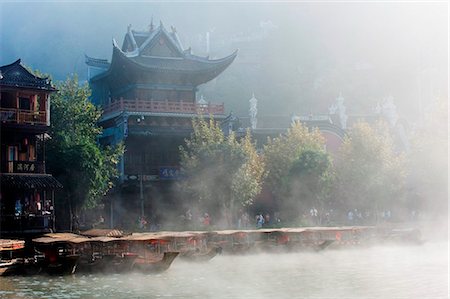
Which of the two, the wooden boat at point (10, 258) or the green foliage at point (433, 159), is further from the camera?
the green foliage at point (433, 159)

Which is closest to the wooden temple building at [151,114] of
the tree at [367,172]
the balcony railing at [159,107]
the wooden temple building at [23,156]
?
the balcony railing at [159,107]

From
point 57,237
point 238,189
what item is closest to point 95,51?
point 238,189

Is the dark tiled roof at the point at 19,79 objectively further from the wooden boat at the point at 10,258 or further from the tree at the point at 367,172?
the tree at the point at 367,172

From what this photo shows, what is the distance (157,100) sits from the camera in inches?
1785

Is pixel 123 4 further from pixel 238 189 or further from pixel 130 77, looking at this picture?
pixel 238 189

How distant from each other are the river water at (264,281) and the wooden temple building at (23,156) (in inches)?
274

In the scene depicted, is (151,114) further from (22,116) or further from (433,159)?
(433,159)

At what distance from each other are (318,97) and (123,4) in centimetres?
2975

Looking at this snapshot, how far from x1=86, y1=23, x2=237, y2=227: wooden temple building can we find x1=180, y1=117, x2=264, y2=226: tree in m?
4.72

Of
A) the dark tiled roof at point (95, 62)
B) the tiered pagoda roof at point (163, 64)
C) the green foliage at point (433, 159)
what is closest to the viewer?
the green foliage at point (433, 159)

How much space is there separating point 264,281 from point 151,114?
862 inches

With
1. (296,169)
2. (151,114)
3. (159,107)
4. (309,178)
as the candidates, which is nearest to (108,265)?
(296,169)

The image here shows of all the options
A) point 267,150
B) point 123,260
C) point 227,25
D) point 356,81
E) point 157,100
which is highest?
point 227,25

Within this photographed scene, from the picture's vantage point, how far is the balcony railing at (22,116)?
30539 millimetres
